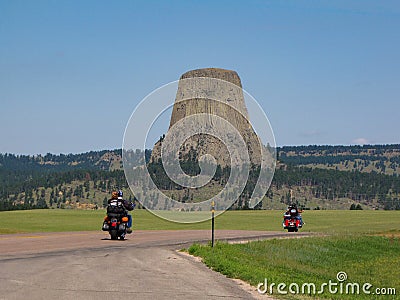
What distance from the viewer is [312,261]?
30750 millimetres

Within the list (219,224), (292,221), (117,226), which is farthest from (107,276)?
(219,224)

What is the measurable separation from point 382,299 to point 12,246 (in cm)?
1388

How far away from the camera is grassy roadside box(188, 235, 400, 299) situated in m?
18.8

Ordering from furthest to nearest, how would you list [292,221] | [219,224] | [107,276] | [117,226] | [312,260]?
[219,224] → [292,221] → [312,260] → [117,226] → [107,276]

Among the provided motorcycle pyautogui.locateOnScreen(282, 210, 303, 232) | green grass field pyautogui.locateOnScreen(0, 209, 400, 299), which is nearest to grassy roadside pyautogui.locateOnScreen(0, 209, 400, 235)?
motorcycle pyautogui.locateOnScreen(282, 210, 303, 232)

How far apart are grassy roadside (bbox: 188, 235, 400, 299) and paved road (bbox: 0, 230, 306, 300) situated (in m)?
0.97

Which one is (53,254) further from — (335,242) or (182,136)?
(182,136)

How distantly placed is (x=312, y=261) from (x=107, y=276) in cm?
1663

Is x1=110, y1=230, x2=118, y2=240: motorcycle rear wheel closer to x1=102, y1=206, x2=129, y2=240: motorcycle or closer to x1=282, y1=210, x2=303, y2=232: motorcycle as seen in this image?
x1=102, y1=206, x2=129, y2=240: motorcycle

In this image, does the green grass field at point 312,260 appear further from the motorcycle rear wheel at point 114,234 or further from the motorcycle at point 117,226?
the motorcycle rear wheel at point 114,234


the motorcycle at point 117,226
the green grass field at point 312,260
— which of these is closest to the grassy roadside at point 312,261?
the green grass field at point 312,260

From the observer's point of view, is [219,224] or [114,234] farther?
[219,224]

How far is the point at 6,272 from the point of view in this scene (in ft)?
52.6

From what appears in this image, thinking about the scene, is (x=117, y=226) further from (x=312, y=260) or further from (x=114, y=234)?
(x=312, y=260)
